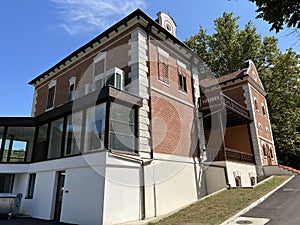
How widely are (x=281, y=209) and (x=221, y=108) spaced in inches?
258

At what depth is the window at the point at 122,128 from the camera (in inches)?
339

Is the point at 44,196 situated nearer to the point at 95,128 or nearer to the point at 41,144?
the point at 41,144

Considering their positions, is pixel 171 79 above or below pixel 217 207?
above

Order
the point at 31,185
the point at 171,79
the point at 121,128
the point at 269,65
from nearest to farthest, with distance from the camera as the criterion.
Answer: the point at 121,128, the point at 31,185, the point at 171,79, the point at 269,65

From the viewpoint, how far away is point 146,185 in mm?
8992

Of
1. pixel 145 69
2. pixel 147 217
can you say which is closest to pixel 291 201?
pixel 147 217

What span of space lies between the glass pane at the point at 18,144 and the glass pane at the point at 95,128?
5.41 meters

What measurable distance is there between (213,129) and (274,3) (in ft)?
39.8

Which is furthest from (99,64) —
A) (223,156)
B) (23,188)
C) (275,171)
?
(275,171)

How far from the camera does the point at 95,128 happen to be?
9000 millimetres

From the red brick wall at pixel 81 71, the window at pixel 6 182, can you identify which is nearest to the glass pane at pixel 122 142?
the red brick wall at pixel 81 71

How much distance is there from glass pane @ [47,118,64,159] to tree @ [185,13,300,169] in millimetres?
20297

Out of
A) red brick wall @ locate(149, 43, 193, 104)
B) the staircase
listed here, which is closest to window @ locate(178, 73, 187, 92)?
red brick wall @ locate(149, 43, 193, 104)

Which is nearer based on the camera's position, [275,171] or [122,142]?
[122,142]
